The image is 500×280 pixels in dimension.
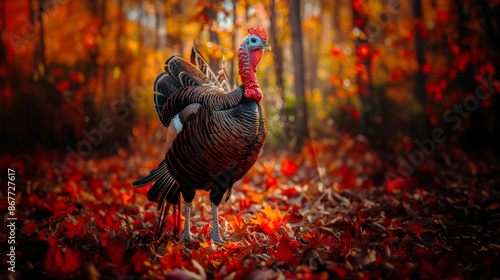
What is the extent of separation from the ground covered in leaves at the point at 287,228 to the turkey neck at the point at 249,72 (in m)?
1.04

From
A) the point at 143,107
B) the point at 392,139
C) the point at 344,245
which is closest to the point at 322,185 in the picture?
the point at 344,245

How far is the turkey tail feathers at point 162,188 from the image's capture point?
3154 mm

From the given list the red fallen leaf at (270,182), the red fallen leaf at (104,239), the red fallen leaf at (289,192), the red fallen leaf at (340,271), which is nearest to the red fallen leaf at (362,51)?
the red fallen leaf at (270,182)

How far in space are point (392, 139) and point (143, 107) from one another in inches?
268

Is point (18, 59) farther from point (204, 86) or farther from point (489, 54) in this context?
point (489, 54)

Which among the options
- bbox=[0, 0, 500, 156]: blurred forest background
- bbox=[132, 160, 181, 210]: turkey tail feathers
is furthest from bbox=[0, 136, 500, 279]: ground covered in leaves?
bbox=[0, 0, 500, 156]: blurred forest background

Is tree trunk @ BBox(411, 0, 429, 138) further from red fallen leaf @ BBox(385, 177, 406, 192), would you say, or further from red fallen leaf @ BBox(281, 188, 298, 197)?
red fallen leaf @ BBox(281, 188, 298, 197)

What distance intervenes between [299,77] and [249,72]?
13.9 feet

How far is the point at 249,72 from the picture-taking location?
277cm

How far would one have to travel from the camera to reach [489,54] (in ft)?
23.3

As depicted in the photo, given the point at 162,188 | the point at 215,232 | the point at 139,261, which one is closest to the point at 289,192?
the point at 215,232

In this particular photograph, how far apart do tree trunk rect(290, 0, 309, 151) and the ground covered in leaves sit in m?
0.67

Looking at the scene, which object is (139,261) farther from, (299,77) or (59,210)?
(299,77)

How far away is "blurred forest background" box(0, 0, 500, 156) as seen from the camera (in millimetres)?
6691
